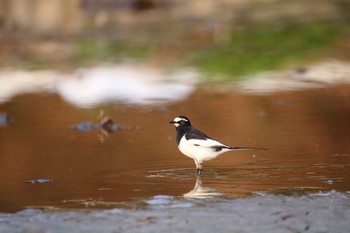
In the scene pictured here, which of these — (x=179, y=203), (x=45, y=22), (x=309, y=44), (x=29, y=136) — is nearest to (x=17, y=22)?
(x=45, y=22)

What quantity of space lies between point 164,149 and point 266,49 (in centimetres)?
906

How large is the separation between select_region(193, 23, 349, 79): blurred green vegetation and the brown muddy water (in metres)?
2.89

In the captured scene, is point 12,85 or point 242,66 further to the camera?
point 242,66

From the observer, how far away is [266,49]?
19.0m

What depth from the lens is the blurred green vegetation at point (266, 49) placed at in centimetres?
1720

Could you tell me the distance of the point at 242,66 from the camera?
56.2 feet

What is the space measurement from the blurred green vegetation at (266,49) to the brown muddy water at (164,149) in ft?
9.49

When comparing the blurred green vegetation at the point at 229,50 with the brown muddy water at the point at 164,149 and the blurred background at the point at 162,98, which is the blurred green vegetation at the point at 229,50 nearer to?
the blurred background at the point at 162,98

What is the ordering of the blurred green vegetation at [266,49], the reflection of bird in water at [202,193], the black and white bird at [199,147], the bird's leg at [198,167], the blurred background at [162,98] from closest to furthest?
the reflection of bird in water at [202,193]
the blurred background at [162,98]
the black and white bird at [199,147]
the bird's leg at [198,167]
the blurred green vegetation at [266,49]

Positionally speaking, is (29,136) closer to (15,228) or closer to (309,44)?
(15,228)

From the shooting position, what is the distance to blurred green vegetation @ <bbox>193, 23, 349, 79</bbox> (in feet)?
56.4

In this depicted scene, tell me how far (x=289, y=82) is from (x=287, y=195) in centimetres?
741

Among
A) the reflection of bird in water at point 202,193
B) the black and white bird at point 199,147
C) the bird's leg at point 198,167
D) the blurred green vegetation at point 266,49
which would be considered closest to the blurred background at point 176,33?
the blurred green vegetation at point 266,49

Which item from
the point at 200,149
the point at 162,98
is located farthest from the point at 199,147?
the point at 162,98
